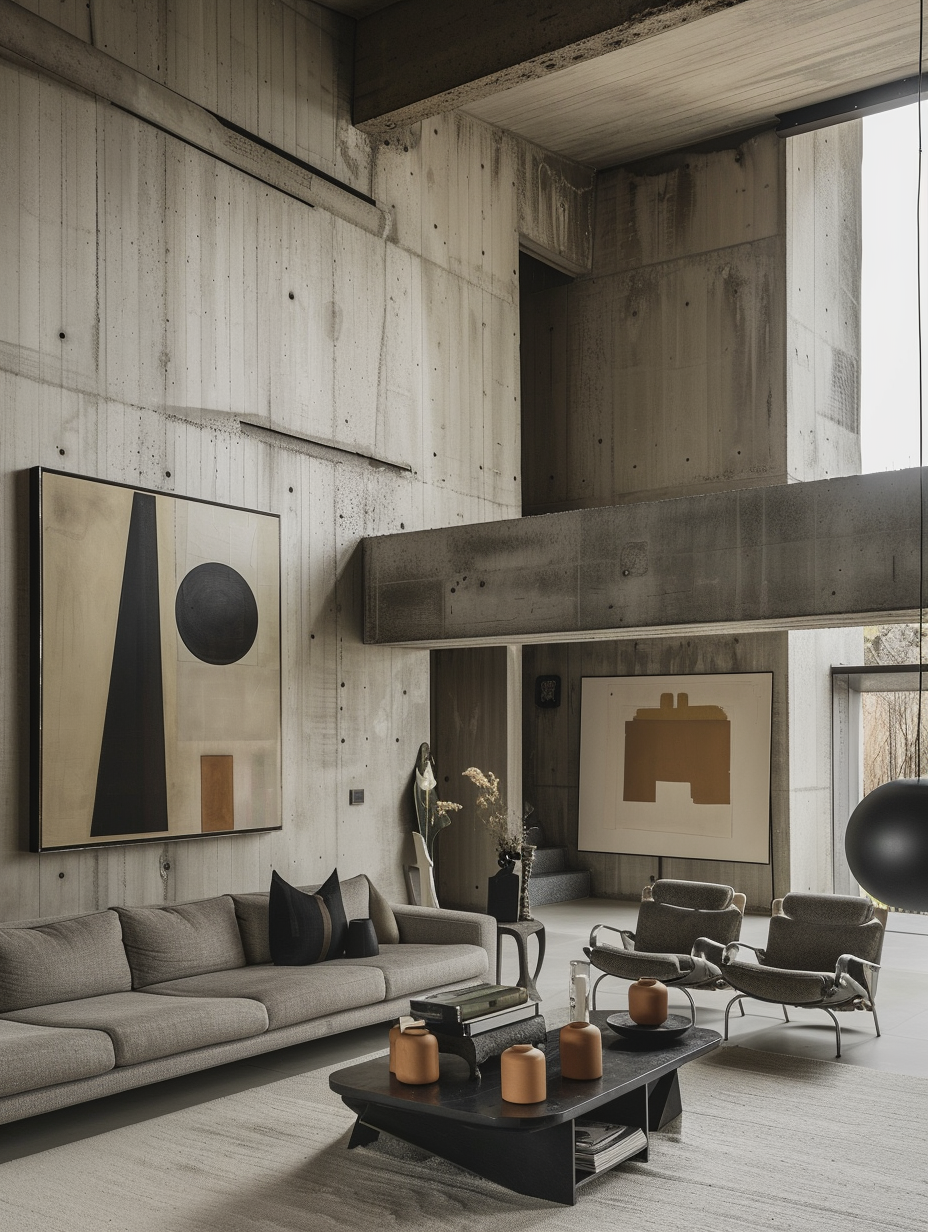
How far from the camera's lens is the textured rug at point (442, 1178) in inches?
150

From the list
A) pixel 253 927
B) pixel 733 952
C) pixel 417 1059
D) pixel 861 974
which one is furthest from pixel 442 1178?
pixel 733 952

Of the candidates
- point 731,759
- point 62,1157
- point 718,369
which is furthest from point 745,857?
point 62,1157

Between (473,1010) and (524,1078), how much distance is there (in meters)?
0.50

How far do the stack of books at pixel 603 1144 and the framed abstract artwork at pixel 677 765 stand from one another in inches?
244

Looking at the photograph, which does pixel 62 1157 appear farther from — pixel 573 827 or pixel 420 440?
pixel 573 827

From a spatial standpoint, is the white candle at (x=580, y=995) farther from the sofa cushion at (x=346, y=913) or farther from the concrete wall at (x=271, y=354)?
the concrete wall at (x=271, y=354)

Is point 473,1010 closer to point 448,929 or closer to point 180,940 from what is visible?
point 180,940

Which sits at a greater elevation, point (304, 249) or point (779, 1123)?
point (304, 249)

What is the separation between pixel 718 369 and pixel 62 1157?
873cm

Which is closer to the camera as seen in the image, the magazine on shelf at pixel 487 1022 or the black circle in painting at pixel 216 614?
the magazine on shelf at pixel 487 1022

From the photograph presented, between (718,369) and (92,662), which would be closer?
(92,662)

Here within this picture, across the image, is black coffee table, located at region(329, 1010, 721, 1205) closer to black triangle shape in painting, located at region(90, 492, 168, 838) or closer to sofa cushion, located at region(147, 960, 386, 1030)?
sofa cushion, located at region(147, 960, 386, 1030)

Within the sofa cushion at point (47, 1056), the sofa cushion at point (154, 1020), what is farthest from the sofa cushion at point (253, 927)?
the sofa cushion at point (47, 1056)

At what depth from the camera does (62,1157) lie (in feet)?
14.4
